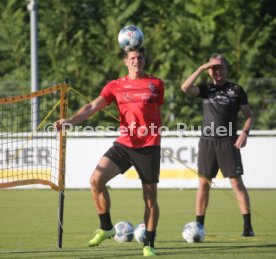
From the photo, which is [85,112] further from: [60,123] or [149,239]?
[149,239]

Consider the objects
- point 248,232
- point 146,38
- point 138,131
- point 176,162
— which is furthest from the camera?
point 146,38

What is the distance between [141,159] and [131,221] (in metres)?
3.73

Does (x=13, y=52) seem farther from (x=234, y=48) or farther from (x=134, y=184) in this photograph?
(x=134, y=184)

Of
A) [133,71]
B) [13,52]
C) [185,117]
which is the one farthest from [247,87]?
[133,71]

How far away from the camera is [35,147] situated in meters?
19.5

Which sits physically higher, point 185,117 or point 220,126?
point 220,126

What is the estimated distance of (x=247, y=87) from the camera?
24.1m

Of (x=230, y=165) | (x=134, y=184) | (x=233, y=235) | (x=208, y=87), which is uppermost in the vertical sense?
(x=208, y=87)

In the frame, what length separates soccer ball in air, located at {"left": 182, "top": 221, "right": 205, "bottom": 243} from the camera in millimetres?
11273

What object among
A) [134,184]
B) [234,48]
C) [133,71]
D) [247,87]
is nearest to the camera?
[133,71]

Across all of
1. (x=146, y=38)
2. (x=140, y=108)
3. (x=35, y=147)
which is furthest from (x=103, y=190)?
(x=146, y=38)

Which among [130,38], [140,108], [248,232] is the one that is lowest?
[248,232]

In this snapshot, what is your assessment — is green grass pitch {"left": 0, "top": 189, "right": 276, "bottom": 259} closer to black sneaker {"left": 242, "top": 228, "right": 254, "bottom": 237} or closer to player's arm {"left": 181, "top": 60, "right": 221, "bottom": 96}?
black sneaker {"left": 242, "top": 228, "right": 254, "bottom": 237}

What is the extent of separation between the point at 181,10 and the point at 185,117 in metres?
6.58
